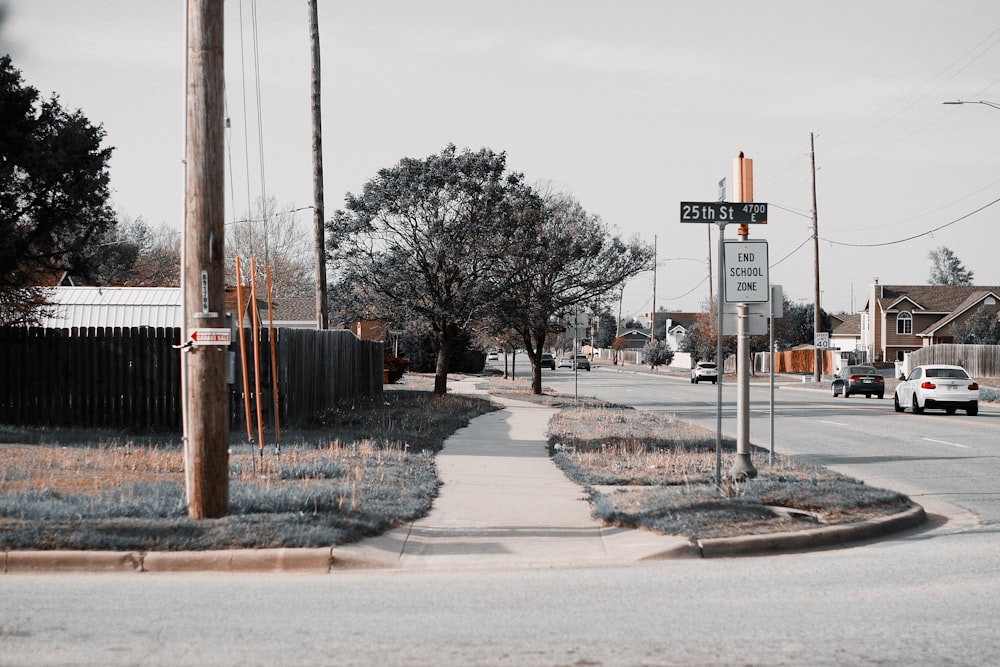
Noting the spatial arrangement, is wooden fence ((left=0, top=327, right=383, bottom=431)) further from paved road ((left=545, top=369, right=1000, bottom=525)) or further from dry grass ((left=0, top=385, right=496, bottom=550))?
paved road ((left=545, top=369, right=1000, bottom=525))

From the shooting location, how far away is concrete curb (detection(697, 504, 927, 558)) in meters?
9.12

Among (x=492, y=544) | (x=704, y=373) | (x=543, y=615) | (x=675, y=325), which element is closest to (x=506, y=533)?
(x=492, y=544)

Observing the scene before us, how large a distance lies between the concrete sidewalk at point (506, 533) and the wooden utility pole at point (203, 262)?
4.90 ft

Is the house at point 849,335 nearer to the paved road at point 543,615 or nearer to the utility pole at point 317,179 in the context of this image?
the utility pole at point 317,179

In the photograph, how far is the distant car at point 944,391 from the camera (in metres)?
29.7

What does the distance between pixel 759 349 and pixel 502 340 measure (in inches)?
1401

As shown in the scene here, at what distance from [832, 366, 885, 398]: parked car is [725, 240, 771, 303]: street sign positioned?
3579 centimetres

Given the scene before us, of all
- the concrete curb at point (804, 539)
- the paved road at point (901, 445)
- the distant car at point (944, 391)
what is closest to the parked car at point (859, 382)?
the paved road at point (901, 445)

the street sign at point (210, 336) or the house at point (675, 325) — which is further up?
the house at point (675, 325)

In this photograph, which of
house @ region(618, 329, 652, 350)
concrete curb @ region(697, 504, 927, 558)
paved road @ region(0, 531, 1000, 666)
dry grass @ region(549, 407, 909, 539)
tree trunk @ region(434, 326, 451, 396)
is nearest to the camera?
paved road @ region(0, 531, 1000, 666)

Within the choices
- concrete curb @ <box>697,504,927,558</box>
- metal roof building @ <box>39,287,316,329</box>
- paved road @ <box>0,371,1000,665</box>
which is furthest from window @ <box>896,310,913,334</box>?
paved road @ <box>0,371,1000,665</box>

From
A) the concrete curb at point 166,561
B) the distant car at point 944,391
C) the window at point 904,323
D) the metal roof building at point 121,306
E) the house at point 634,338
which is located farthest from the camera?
the house at point 634,338

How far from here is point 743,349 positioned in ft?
39.1

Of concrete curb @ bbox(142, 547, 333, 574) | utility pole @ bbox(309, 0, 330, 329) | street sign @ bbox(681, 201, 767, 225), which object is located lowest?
concrete curb @ bbox(142, 547, 333, 574)
